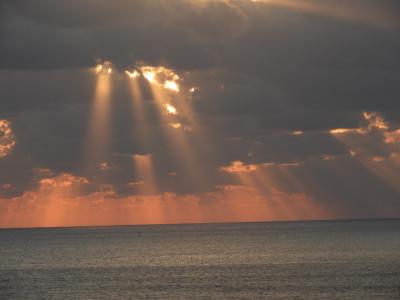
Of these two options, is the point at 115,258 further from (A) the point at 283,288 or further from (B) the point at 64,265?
(A) the point at 283,288

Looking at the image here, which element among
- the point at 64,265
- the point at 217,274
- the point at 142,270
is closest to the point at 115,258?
the point at 64,265

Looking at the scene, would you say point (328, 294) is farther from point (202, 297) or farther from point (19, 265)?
point (19, 265)

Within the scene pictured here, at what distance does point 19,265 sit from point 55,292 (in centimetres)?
6784

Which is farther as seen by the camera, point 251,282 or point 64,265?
point 64,265

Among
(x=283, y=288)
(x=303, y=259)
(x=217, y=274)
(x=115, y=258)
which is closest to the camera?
(x=283, y=288)

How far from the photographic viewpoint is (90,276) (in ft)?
443

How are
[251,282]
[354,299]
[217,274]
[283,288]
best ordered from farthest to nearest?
[217,274] < [251,282] < [283,288] < [354,299]

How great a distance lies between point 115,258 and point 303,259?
162 feet

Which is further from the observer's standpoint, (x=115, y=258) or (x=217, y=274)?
(x=115, y=258)

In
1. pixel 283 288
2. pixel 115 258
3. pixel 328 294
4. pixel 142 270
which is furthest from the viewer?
pixel 115 258

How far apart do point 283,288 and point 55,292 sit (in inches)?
1254

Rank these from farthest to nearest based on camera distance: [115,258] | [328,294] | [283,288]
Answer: [115,258] → [283,288] → [328,294]

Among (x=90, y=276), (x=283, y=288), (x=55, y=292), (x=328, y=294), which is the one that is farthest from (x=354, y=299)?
(x=90, y=276)

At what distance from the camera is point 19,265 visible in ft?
571
